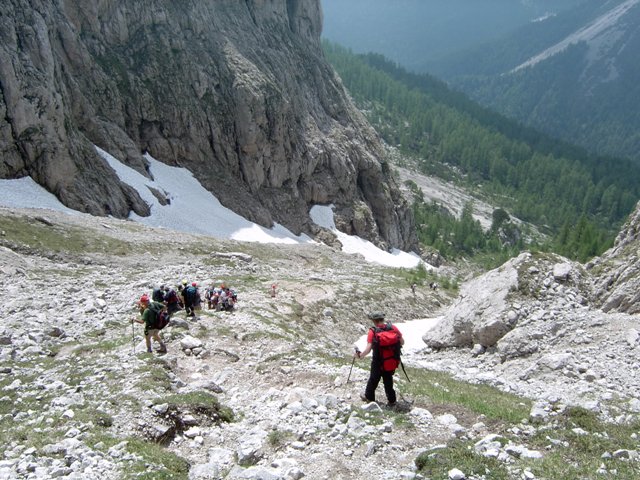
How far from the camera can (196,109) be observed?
7038 cm

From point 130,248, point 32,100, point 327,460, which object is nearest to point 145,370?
point 327,460

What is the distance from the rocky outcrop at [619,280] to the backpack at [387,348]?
13321 millimetres

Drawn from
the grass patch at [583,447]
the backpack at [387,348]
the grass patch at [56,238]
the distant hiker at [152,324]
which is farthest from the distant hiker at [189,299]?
the grass patch at [56,238]

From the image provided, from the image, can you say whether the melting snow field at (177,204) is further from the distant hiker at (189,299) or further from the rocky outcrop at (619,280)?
the rocky outcrop at (619,280)

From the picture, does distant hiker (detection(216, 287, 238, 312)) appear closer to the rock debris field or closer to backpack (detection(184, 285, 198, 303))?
the rock debris field

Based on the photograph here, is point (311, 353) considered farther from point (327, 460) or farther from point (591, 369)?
point (591, 369)

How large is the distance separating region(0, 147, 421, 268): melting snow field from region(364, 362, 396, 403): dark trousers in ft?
137

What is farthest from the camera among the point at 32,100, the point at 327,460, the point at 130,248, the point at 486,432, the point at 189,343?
the point at 32,100

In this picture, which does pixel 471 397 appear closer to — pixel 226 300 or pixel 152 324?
pixel 152 324

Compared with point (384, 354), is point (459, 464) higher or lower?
lower

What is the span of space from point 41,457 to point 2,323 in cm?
1166

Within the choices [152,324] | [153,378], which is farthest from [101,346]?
[153,378]

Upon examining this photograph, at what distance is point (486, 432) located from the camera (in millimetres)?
11953

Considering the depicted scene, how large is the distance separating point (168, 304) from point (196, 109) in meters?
51.7
